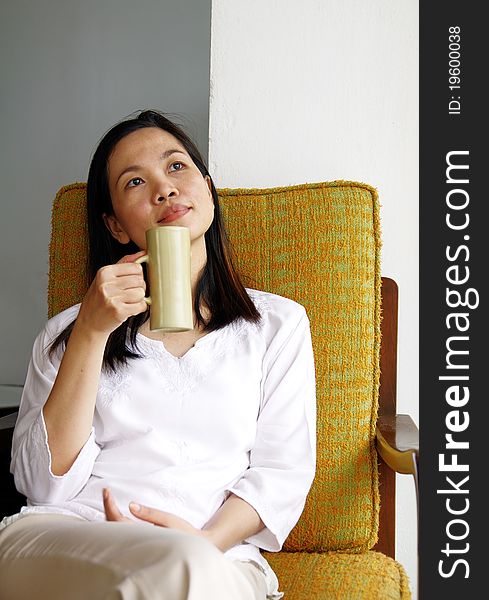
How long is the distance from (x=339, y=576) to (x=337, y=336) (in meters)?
0.43

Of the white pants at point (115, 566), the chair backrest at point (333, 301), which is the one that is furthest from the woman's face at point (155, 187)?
the white pants at point (115, 566)

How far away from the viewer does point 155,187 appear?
143 centimetres

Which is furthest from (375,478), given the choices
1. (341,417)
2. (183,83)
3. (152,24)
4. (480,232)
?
(152,24)

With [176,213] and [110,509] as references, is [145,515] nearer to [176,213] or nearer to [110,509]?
[110,509]

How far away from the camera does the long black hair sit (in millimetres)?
1465

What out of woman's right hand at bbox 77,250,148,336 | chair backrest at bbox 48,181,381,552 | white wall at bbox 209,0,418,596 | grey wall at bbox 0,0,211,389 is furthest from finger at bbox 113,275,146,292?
grey wall at bbox 0,0,211,389

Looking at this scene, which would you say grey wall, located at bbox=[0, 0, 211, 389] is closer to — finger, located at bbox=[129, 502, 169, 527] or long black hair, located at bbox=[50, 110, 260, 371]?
long black hair, located at bbox=[50, 110, 260, 371]

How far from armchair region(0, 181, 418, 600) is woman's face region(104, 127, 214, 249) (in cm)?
16

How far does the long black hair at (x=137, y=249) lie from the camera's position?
146 cm

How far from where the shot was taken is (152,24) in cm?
300

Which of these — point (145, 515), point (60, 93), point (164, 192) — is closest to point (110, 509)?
point (145, 515)

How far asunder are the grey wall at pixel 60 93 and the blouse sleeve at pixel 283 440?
5.53 feet

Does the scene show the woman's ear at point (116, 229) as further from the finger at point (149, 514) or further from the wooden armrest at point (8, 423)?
the finger at point (149, 514)

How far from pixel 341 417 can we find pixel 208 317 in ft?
1.00
